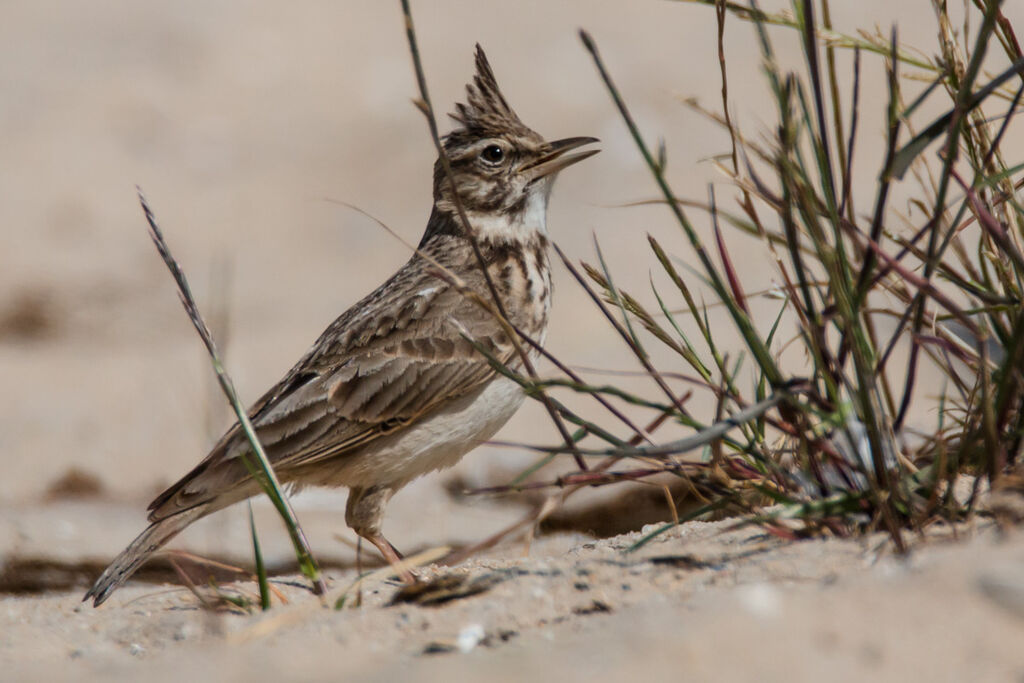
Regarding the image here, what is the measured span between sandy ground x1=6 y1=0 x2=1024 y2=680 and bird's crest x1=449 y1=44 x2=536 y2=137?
4.23 feet

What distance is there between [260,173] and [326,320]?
2159mm

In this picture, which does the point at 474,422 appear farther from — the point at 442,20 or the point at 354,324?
the point at 442,20

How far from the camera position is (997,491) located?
2.63m

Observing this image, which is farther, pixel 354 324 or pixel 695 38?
pixel 695 38

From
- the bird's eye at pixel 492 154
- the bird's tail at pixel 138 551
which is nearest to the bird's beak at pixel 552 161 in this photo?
the bird's eye at pixel 492 154

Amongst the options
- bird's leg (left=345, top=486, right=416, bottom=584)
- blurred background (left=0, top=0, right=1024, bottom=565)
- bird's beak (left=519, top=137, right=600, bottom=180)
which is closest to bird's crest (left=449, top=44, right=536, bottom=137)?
bird's beak (left=519, top=137, right=600, bottom=180)

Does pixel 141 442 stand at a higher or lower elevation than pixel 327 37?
lower

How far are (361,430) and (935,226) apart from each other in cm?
253

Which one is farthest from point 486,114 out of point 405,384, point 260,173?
point 260,173

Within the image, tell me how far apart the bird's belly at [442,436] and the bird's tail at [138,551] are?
0.61m

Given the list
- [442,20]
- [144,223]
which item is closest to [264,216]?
[144,223]

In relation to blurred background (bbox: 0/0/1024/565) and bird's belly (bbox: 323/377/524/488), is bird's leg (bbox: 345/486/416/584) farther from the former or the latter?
blurred background (bbox: 0/0/1024/565)

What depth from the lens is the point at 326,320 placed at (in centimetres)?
804

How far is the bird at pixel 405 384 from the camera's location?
4.55m
